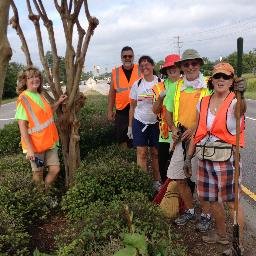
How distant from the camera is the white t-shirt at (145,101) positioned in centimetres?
571

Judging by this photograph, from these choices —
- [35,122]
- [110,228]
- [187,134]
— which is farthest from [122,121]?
[110,228]

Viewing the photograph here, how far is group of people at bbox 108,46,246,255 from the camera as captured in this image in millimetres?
3924

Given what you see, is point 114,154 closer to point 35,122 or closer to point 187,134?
point 35,122

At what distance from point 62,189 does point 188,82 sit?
7.21 feet

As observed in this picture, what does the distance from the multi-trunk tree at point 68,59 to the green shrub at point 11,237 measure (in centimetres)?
148

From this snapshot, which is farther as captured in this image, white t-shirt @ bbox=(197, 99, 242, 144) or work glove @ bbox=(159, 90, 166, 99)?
work glove @ bbox=(159, 90, 166, 99)

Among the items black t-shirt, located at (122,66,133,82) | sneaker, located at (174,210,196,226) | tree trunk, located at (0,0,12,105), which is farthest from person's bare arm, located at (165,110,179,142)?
tree trunk, located at (0,0,12,105)

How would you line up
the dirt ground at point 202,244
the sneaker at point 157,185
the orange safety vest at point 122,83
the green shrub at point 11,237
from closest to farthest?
the green shrub at point 11,237 → the dirt ground at point 202,244 → the sneaker at point 157,185 → the orange safety vest at point 122,83

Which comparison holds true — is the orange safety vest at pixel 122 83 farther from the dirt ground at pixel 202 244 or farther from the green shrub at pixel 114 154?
the dirt ground at pixel 202 244

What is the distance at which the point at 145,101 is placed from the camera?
18.8 ft

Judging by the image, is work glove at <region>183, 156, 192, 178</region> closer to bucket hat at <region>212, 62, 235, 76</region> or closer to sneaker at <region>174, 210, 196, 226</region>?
sneaker at <region>174, 210, 196, 226</region>

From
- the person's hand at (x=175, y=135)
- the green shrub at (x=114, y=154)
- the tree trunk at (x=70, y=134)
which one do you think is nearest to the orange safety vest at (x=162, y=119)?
the person's hand at (x=175, y=135)

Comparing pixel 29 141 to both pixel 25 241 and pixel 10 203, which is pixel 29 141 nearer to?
pixel 10 203

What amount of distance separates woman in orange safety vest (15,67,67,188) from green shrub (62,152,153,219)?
0.54 metres
